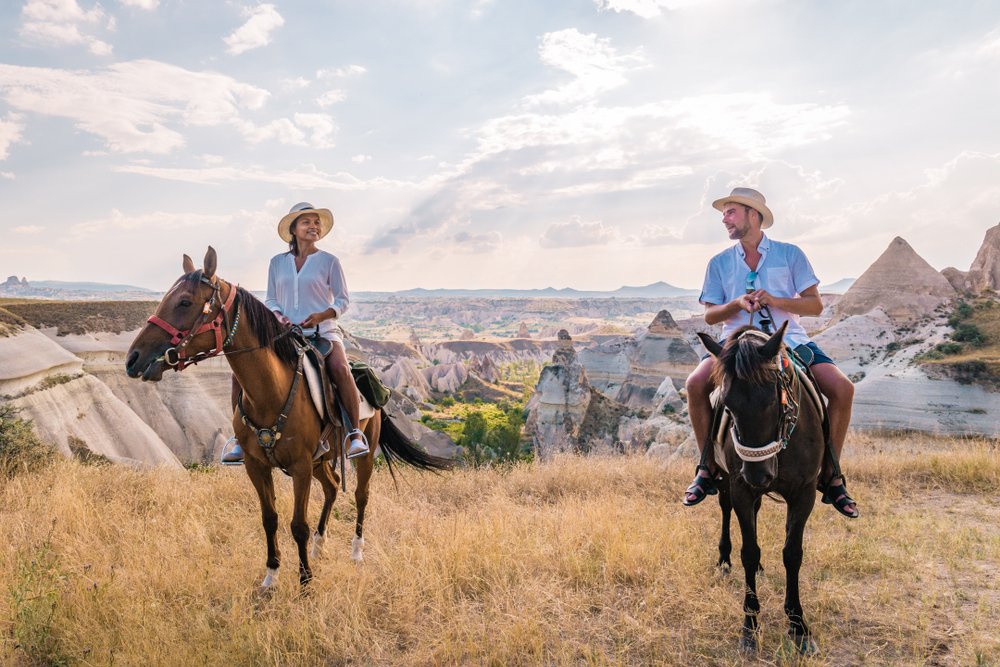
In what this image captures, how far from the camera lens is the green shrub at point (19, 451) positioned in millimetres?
7316

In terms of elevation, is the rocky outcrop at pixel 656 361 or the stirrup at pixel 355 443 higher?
the stirrup at pixel 355 443

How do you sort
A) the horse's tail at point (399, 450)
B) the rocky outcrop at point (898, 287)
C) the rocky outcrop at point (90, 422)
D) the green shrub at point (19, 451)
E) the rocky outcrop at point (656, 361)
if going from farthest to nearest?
the rocky outcrop at point (656, 361) < the rocky outcrop at point (898, 287) < the rocky outcrop at point (90, 422) < the green shrub at point (19, 451) < the horse's tail at point (399, 450)

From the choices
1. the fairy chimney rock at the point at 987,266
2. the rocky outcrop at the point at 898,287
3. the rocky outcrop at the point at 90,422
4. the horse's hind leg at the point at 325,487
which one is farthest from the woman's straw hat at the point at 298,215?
the fairy chimney rock at the point at 987,266

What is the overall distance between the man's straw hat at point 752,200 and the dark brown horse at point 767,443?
1.14m

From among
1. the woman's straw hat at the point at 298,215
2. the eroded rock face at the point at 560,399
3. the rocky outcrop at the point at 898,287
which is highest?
the rocky outcrop at the point at 898,287

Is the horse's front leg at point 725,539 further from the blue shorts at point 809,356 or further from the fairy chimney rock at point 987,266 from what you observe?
the fairy chimney rock at point 987,266

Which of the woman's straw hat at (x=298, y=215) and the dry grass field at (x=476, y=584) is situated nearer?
the dry grass field at (x=476, y=584)

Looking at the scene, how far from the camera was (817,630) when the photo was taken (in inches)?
146

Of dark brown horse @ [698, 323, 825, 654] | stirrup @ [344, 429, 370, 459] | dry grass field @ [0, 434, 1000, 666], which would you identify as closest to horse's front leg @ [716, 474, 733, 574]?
dry grass field @ [0, 434, 1000, 666]

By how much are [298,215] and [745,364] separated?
406 cm

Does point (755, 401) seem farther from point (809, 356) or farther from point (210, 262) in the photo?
point (210, 262)

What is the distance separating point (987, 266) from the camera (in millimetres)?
39562

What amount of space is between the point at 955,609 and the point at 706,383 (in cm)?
241

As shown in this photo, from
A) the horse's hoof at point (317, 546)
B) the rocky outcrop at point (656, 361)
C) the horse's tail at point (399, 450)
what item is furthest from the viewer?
the rocky outcrop at point (656, 361)
